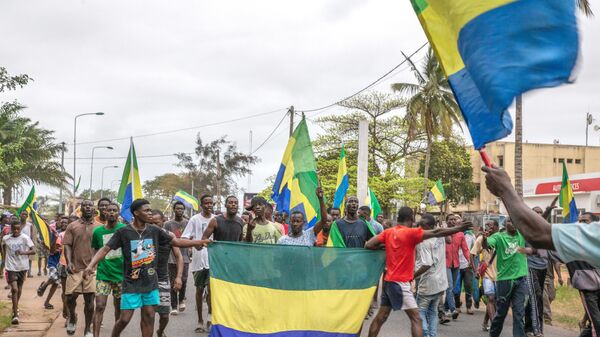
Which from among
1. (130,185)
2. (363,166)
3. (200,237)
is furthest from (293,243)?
(363,166)

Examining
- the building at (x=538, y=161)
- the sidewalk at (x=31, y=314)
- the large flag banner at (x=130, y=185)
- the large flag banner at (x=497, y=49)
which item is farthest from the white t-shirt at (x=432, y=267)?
the building at (x=538, y=161)

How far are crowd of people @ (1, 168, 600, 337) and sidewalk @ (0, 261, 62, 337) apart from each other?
33 centimetres

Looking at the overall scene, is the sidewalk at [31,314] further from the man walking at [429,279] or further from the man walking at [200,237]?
the man walking at [429,279]

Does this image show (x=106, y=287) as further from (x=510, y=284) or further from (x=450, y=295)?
(x=450, y=295)

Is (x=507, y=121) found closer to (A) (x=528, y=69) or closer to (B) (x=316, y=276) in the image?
(A) (x=528, y=69)

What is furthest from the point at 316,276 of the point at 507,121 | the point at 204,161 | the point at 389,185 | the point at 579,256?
the point at 204,161

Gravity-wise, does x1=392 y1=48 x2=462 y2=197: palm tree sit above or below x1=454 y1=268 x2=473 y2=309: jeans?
above

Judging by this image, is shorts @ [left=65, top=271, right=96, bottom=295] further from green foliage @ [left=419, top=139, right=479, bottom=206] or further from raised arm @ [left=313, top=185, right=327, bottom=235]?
green foliage @ [left=419, top=139, right=479, bottom=206]

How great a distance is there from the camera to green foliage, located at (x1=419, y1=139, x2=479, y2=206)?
1914 inches

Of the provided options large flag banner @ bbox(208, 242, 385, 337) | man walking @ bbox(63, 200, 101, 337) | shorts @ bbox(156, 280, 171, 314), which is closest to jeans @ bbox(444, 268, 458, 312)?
large flag banner @ bbox(208, 242, 385, 337)

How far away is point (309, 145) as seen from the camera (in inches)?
439

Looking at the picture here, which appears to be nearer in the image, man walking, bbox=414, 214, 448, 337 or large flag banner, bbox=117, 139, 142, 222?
man walking, bbox=414, 214, 448, 337

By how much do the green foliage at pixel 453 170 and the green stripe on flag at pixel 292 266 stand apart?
39.3 metres

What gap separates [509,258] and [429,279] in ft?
3.42
